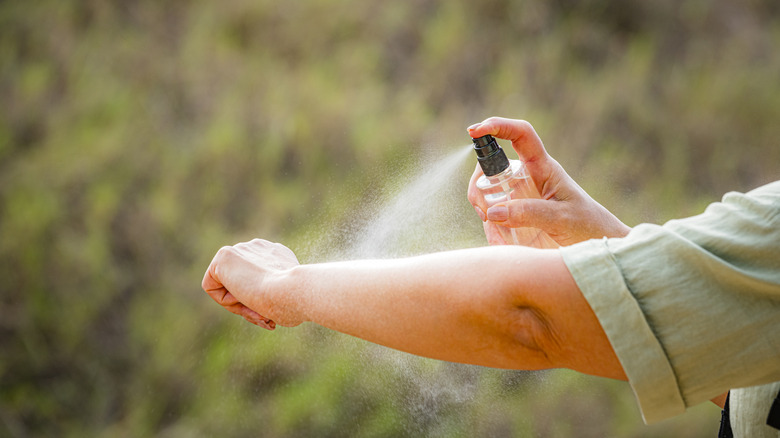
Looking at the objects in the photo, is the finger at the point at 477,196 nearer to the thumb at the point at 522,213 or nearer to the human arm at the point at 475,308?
the thumb at the point at 522,213

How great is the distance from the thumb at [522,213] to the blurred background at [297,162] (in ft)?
1.80

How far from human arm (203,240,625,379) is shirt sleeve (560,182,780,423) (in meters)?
0.02

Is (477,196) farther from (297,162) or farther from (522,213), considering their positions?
(297,162)

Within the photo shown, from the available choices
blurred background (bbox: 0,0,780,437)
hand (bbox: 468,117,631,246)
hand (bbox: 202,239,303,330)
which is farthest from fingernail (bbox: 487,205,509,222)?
blurred background (bbox: 0,0,780,437)

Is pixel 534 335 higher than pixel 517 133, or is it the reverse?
pixel 517 133

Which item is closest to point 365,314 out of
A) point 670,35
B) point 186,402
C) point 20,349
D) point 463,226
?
point 463,226

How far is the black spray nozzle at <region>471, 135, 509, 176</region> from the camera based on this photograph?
800 millimetres

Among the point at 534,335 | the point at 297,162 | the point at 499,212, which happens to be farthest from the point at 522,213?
the point at 297,162

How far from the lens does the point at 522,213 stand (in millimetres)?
806

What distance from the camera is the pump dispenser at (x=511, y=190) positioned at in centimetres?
Result: 82

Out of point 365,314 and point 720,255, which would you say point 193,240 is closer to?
point 365,314

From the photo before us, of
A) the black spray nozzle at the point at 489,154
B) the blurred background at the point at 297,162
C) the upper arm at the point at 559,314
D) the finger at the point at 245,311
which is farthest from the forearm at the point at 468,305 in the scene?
the blurred background at the point at 297,162

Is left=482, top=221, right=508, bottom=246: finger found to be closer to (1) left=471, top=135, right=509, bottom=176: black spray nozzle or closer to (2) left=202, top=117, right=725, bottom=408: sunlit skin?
(1) left=471, top=135, right=509, bottom=176: black spray nozzle

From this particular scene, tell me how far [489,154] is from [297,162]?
108 cm
